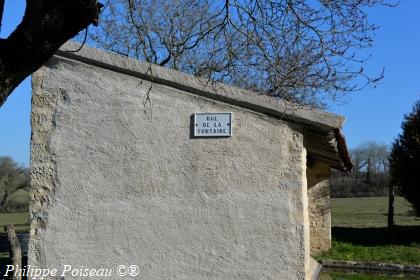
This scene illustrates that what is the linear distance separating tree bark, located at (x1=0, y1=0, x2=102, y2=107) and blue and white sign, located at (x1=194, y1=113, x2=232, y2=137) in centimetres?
361

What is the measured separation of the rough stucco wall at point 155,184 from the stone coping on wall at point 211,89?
0.09 metres

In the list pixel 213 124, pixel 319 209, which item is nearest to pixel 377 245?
pixel 319 209

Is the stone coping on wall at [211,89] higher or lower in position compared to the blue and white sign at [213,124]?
higher

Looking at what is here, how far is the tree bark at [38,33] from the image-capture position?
376cm

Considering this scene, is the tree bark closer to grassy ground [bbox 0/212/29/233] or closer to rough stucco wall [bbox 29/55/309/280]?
rough stucco wall [bbox 29/55/309/280]

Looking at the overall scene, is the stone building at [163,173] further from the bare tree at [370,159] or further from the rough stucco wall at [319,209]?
the bare tree at [370,159]

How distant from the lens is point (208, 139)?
7.39 m

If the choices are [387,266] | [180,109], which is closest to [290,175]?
[180,109]

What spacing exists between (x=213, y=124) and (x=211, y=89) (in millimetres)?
421

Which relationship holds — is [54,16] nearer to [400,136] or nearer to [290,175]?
[290,175]

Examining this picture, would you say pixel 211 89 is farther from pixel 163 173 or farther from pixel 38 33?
pixel 38 33

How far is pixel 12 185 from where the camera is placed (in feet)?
171

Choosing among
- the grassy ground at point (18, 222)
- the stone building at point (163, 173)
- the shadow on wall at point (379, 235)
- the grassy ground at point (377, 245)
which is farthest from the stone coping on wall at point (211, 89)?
the grassy ground at point (18, 222)

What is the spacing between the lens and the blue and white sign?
7.35 meters
